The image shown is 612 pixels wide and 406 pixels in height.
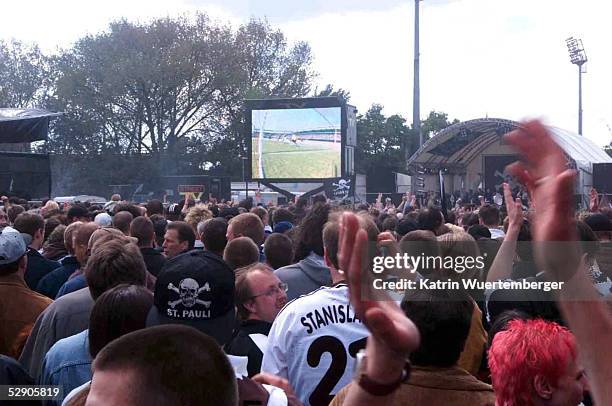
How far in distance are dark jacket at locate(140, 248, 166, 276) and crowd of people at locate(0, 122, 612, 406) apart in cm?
2

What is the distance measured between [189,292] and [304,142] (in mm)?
18496

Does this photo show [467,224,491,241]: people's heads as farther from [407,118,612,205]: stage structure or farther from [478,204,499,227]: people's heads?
[407,118,612,205]: stage structure

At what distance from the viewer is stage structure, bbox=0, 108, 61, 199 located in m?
11.2

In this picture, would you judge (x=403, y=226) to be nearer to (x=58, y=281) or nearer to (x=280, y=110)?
(x=58, y=281)

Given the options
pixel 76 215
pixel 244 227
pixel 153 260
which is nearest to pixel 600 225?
pixel 244 227

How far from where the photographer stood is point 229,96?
96.1 feet

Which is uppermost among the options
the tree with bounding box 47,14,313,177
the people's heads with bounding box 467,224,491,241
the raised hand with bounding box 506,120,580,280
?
the tree with bounding box 47,14,313,177

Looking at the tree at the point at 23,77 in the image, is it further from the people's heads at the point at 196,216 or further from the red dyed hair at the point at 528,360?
the red dyed hair at the point at 528,360

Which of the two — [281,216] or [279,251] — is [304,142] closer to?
[281,216]

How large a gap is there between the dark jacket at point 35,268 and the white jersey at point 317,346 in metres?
2.85

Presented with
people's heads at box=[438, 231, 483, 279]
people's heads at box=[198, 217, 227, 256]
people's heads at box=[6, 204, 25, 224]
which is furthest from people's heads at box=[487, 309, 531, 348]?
people's heads at box=[6, 204, 25, 224]

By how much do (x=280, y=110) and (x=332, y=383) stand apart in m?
18.3

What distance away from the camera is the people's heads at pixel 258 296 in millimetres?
3525

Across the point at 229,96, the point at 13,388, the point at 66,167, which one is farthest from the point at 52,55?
the point at 13,388
